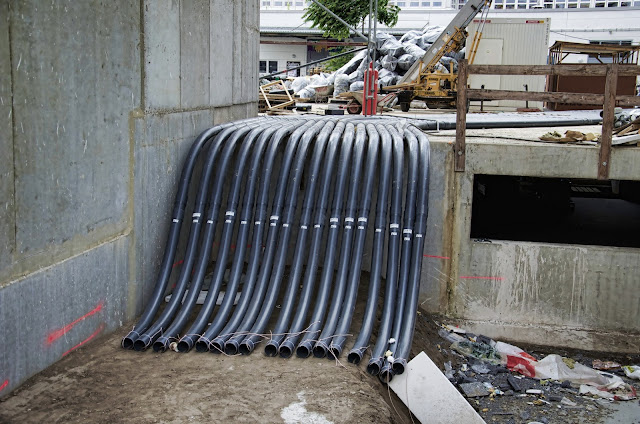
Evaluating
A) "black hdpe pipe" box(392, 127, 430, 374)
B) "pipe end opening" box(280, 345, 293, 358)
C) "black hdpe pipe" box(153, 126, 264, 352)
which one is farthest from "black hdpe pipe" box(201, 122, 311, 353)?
"black hdpe pipe" box(392, 127, 430, 374)

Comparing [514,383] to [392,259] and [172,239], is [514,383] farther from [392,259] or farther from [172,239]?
[172,239]

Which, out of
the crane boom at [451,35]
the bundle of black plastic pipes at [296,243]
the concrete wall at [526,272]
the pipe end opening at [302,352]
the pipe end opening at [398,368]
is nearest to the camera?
the pipe end opening at [398,368]

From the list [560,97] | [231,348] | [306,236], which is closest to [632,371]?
[560,97]

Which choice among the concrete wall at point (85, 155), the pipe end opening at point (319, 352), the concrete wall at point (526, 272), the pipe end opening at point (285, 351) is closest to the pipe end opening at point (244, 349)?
the pipe end opening at point (285, 351)

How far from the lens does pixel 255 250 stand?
7.38 meters

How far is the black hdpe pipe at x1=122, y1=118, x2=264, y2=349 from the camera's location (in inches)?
256

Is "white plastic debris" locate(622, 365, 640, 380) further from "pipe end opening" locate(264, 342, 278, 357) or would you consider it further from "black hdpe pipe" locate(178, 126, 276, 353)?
"black hdpe pipe" locate(178, 126, 276, 353)

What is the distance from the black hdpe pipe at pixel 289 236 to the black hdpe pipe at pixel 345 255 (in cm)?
39

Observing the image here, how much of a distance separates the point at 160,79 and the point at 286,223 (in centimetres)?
196

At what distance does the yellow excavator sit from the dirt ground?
13164 mm

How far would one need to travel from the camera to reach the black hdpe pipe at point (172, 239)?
6.51 metres

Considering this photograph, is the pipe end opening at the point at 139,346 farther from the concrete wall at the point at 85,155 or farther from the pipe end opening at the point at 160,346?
the concrete wall at the point at 85,155

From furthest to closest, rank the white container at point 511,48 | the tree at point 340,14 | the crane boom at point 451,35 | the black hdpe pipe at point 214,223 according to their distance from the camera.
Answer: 1. the tree at point 340,14
2. the white container at point 511,48
3. the crane boom at point 451,35
4. the black hdpe pipe at point 214,223

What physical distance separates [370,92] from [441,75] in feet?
13.2
